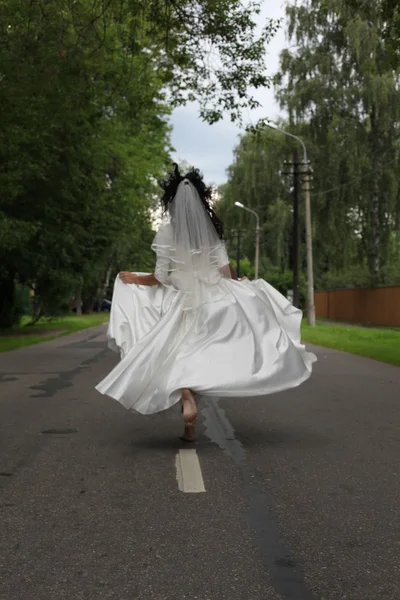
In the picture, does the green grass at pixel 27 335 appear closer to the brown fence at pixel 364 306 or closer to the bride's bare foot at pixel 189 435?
the bride's bare foot at pixel 189 435

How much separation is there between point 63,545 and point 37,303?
2917 centimetres

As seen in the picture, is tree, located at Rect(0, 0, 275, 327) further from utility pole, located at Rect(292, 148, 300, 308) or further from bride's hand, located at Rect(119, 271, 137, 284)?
utility pole, located at Rect(292, 148, 300, 308)

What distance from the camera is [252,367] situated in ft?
20.4

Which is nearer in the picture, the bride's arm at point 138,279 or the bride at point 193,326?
the bride at point 193,326

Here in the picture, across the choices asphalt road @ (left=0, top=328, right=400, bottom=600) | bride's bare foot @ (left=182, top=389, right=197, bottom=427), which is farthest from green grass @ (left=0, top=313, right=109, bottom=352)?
bride's bare foot @ (left=182, top=389, right=197, bottom=427)

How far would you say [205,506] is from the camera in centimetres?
454

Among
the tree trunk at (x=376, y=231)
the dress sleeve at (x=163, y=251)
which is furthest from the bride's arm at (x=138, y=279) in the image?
the tree trunk at (x=376, y=231)

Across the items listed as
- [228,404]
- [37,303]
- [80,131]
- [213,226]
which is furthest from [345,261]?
[213,226]

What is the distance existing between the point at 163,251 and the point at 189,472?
6.97 ft

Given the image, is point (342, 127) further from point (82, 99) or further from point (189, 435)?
point (189, 435)

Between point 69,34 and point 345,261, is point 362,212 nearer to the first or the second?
point 345,261

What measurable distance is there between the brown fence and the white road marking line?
102 ft

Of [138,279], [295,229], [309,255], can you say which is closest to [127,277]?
[138,279]

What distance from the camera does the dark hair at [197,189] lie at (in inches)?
268
